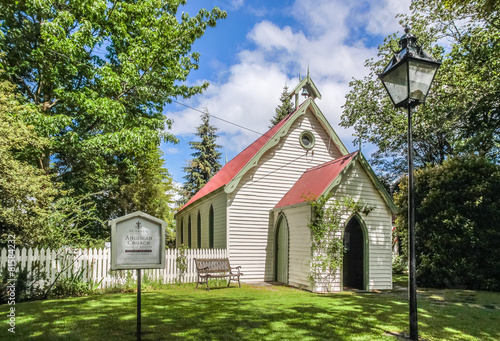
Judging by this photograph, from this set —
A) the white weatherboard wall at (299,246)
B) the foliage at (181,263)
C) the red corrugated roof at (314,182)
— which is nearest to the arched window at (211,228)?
the foliage at (181,263)

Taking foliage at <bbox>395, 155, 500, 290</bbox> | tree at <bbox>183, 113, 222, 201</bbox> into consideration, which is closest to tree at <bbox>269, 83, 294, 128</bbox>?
tree at <bbox>183, 113, 222, 201</bbox>

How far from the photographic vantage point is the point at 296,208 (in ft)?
48.2

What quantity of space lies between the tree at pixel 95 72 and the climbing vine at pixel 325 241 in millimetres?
10305

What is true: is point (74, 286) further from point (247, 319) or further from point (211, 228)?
point (211, 228)

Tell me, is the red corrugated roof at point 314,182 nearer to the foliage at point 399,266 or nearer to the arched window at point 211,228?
the arched window at point 211,228

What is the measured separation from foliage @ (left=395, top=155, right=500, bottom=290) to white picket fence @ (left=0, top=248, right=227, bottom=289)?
985 centimetres

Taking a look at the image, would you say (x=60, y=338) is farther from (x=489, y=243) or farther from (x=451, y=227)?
(x=489, y=243)

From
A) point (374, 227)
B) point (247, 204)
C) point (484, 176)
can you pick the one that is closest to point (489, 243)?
point (484, 176)

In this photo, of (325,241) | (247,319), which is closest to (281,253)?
(325,241)

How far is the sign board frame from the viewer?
6.11m

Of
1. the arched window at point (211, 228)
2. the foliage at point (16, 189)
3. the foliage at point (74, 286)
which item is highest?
the foliage at point (16, 189)

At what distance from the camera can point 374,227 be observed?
1412cm

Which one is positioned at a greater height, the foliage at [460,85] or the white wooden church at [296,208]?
the foliage at [460,85]

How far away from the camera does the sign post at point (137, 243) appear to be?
611 cm
